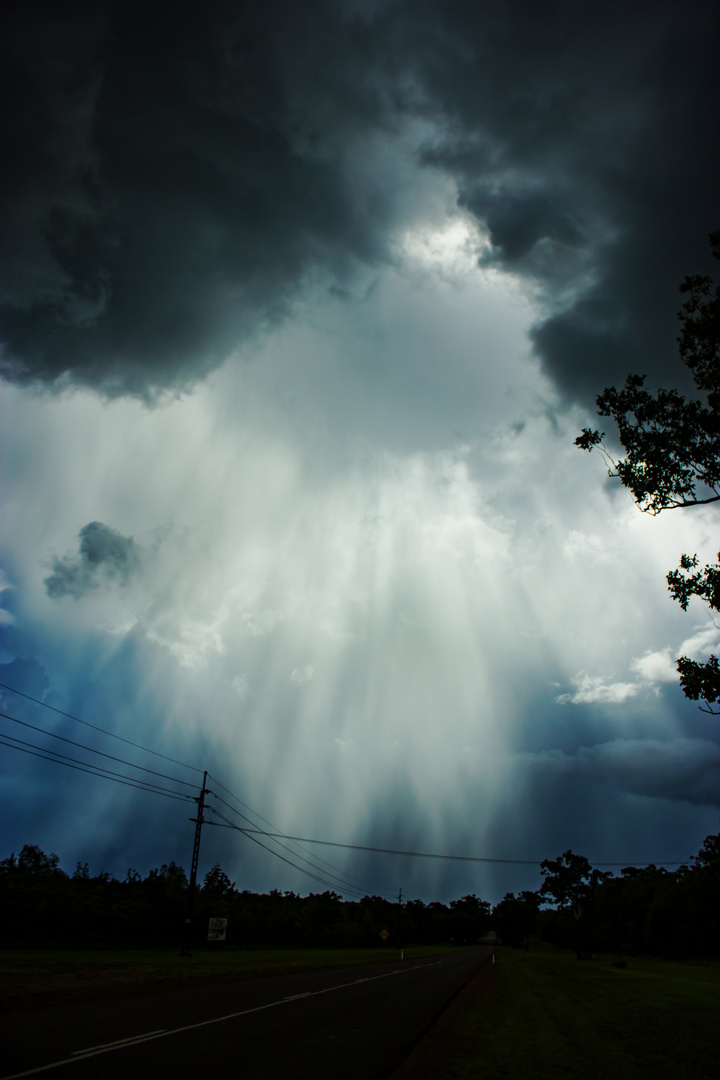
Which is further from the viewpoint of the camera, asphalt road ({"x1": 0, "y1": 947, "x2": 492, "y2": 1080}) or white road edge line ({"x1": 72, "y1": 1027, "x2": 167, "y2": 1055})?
white road edge line ({"x1": 72, "y1": 1027, "x2": 167, "y2": 1055})

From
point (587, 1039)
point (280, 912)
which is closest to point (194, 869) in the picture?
point (587, 1039)

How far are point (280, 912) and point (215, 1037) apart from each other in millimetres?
96405

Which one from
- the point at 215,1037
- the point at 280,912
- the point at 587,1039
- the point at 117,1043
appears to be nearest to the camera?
the point at 117,1043

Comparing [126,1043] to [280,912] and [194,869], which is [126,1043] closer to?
[194,869]

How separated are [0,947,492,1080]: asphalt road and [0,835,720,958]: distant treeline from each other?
4854cm

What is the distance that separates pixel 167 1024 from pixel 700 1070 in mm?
11027

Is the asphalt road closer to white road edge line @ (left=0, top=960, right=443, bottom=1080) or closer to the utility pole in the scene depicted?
white road edge line @ (left=0, top=960, right=443, bottom=1080)

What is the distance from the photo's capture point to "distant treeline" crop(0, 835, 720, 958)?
58.4 meters

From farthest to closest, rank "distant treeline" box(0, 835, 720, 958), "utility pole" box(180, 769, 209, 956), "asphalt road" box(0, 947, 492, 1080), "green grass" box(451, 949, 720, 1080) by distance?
"distant treeline" box(0, 835, 720, 958), "utility pole" box(180, 769, 209, 956), "green grass" box(451, 949, 720, 1080), "asphalt road" box(0, 947, 492, 1080)

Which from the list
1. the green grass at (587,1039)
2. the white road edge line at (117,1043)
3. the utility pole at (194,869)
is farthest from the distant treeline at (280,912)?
the white road edge line at (117,1043)

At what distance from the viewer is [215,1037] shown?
10.8m

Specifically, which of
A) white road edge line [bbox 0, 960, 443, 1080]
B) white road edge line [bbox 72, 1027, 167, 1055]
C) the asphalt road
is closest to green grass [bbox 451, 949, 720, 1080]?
the asphalt road

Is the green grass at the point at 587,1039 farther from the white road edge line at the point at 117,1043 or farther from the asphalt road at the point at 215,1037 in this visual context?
the white road edge line at the point at 117,1043

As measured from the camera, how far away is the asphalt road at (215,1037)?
8.45 meters
